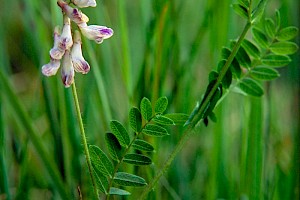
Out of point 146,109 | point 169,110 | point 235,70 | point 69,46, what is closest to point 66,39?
point 69,46

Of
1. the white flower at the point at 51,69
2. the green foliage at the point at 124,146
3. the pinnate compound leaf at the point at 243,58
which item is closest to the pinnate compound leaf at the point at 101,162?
the green foliage at the point at 124,146

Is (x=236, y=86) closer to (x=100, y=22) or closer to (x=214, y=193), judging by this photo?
(x=214, y=193)

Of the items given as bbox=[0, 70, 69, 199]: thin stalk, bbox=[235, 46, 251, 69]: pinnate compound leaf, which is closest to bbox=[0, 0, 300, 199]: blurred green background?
bbox=[0, 70, 69, 199]: thin stalk

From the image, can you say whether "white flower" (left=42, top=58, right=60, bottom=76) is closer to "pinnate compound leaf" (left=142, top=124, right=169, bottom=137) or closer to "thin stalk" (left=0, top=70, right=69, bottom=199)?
"pinnate compound leaf" (left=142, top=124, right=169, bottom=137)

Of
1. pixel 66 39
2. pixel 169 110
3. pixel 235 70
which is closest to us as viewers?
pixel 66 39

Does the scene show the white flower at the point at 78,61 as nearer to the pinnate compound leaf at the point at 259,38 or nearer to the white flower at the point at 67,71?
the white flower at the point at 67,71

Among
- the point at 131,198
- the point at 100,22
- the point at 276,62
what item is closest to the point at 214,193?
the point at 131,198

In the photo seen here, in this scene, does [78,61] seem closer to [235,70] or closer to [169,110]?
[235,70]
